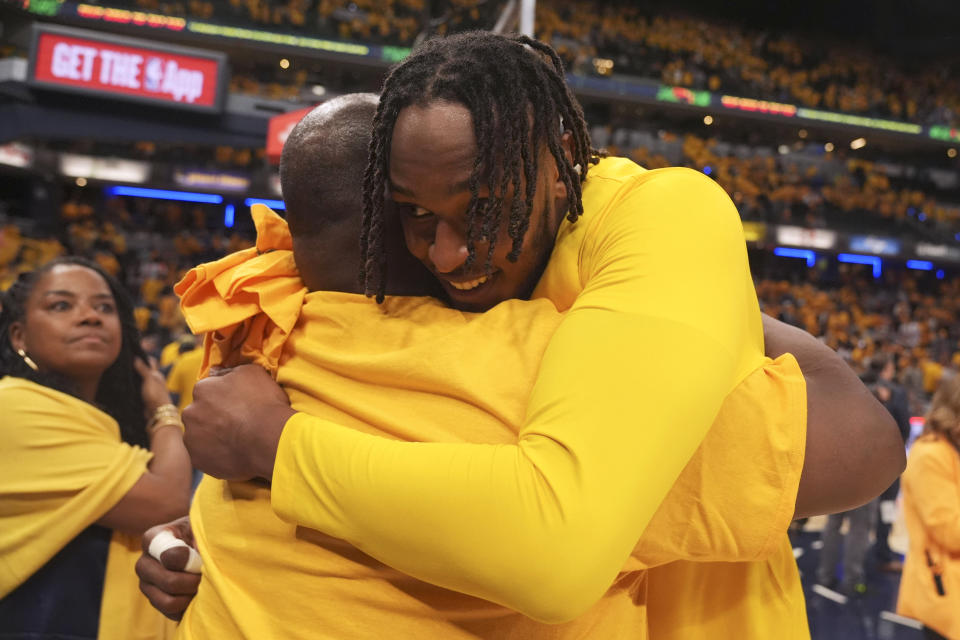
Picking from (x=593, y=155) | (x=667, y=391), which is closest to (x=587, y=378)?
(x=667, y=391)

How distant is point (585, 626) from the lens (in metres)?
1.08

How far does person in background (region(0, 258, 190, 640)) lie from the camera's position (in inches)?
84.5

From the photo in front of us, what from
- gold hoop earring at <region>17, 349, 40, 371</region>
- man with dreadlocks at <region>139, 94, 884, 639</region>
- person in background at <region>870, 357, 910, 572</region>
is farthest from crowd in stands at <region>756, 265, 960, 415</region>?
man with dreadlocks at <region>139, 94, 884, 639</region>

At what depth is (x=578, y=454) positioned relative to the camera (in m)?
0.86

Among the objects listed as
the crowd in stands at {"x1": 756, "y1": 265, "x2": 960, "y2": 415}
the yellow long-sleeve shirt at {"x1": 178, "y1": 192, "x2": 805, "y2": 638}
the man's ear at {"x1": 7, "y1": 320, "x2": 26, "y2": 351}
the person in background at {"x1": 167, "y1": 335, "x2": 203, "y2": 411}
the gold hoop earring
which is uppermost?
the yellow long-sleeve shirt at {"x1": 178, "y1": 192, "x2": 805, "y2": 638}

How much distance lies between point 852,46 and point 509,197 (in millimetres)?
28955

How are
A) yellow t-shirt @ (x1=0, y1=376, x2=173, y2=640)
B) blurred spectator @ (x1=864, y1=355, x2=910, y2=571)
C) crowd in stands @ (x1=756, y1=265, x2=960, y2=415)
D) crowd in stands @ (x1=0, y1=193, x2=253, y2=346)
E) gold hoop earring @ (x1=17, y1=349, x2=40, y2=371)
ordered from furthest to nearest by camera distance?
crowd in stands @ (x1=756, y1=265, x2=960, y2=415) < crowd in stands @ (x1=0, y1=193, x2=253, y2=346) < blurred spectator @ (x1=864, y1=355, x2=910, y2=571) < gold hoop earring @ (x1=17, y1=349, x2=40, y2=371) < yellow t-shirt @ (x1=0, y1=376, x2=173, y2=640)

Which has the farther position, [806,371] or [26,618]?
[26,618]

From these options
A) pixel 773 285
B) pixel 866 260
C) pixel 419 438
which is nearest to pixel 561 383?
pixel 419 438

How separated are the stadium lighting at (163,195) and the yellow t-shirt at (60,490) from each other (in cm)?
1817

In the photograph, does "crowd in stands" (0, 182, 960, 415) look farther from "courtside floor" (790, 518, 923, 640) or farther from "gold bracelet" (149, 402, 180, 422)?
"gold bracelet" (149, 402, 180, 422)

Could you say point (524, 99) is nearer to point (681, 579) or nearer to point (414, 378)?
point (414, 378)

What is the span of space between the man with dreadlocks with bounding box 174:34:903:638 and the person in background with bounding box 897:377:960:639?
2.43 metres

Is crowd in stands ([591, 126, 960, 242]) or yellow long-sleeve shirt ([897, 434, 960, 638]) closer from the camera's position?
yellow long-sleeve shirt ([897, 434, 960, 638])
